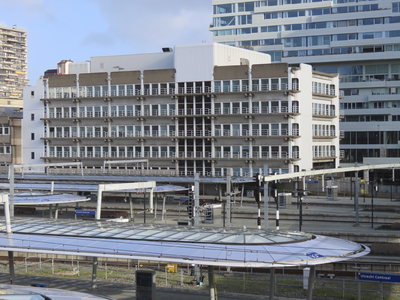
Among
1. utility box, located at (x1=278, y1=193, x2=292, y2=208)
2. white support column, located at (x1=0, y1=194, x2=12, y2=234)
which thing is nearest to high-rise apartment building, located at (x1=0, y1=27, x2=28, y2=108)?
utility box, located at (x1=278, y1=193, x2=292, y2=208)

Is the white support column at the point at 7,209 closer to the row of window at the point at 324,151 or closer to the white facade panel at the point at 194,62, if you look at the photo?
the white facade panel at the point at 194,62

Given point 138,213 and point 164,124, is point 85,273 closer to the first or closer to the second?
point 138,213

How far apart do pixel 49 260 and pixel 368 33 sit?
2764 inches

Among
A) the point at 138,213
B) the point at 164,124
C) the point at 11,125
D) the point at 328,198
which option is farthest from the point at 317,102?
the point at 11,125

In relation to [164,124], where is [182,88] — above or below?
above

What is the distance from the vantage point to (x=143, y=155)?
7044cm

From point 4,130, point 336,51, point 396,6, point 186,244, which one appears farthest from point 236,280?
point 396,6

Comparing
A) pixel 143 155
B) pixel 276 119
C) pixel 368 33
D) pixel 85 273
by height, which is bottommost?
pixel 85 273

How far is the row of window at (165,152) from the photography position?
6450cm

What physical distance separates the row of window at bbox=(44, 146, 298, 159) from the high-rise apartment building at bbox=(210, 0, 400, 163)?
27.4m

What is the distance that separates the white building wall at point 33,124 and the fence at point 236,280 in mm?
43981

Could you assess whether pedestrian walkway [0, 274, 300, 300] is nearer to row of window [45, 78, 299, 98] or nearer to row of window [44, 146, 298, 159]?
row of window [44, 146, 298, 159]

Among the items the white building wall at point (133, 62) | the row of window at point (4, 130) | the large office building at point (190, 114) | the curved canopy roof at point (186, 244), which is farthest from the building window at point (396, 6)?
the curved canopy roof at point (186, 244)

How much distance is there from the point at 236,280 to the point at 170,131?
4299 centimetres
